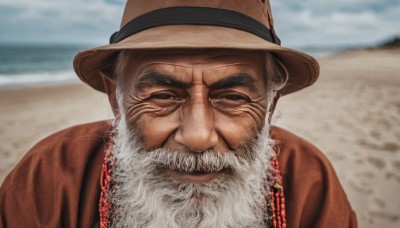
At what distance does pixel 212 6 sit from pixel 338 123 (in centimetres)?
625

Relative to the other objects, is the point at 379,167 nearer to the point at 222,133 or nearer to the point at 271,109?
the point at 271,109

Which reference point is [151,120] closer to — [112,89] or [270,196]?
[112,89]

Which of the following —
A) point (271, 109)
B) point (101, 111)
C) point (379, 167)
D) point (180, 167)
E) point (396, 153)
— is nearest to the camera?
point (180, 167)

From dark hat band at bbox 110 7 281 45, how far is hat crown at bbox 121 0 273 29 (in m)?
0.02

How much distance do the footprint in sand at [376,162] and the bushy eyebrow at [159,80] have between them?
4196 mm

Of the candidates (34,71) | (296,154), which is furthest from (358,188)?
(34,71)

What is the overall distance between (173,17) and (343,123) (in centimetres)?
637

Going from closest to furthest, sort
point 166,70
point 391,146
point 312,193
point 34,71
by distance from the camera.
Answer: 1. point 166,70
2. point 312,193
3. point 391,146
4. point 34,71

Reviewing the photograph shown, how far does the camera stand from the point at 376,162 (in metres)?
4.74

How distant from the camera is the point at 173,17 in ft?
4.82

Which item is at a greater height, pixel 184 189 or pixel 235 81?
pixel 235 81

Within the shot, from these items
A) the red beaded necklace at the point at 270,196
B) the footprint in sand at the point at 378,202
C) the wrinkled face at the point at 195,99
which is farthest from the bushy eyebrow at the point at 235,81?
the footprint in sand at the point at 378,202

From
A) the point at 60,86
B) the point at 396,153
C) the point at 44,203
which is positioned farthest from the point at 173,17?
the point at 60,86

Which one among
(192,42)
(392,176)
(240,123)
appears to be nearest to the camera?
(192,42)
